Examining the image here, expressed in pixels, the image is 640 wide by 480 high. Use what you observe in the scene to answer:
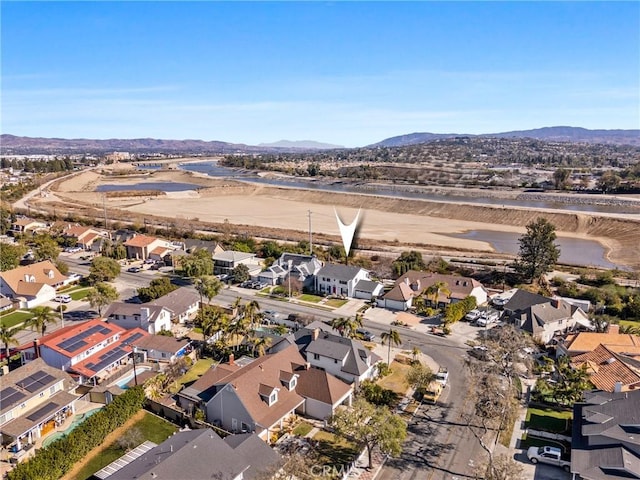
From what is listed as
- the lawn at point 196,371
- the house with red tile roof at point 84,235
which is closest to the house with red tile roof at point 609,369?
the lawn at point 196,371

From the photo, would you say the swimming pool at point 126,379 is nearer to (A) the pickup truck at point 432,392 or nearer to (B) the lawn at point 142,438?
(B) the lawn at point 142,438

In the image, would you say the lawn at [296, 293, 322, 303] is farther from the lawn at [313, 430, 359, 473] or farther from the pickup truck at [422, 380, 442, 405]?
the lawn at [313, 430, 359, 473]

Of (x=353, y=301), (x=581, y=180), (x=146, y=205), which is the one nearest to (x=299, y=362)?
(x=353, y=301)

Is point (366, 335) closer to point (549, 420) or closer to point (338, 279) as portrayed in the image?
point (338, 279)

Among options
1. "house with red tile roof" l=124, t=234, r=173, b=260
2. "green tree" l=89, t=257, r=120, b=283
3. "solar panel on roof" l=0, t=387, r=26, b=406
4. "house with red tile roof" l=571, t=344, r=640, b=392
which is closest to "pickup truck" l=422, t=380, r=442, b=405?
"house with red tile roof" l=571, t=344, r=640, b=392

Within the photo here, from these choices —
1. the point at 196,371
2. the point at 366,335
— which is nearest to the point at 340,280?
the point at 366,335

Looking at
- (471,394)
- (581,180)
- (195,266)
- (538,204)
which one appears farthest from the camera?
(581,180)

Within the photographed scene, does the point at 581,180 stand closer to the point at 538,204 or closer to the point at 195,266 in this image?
the point at 538,204
